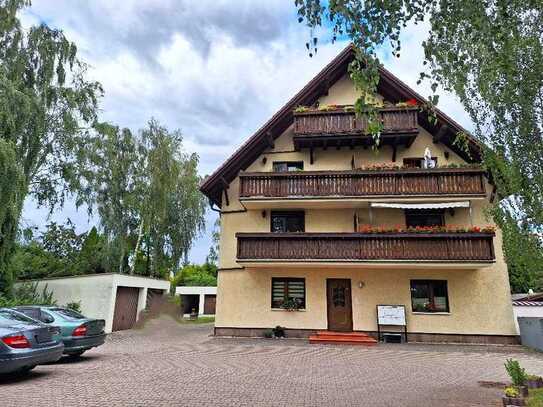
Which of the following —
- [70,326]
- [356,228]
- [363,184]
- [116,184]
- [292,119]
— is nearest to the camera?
[70,326]

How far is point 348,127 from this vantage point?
1694 cm

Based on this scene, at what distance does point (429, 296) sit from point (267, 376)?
10569mm

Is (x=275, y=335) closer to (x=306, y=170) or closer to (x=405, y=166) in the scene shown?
(x=306, y=170)

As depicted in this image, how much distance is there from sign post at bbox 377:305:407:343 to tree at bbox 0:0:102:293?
49.3 feet

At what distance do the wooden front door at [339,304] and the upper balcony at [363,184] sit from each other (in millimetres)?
3972

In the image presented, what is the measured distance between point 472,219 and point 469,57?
12.0m

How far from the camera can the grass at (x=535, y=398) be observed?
5.56 metres

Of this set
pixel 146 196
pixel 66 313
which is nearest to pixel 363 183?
pixel 66 313

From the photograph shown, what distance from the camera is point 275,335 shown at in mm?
16406

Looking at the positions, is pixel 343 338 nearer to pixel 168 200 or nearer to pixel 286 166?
pixel 286 166

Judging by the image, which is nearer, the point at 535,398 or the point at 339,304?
the point at 535,398

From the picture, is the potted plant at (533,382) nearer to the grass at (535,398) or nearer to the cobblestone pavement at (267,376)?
the grass at (535,398)

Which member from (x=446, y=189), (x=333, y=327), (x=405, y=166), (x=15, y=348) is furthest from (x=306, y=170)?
(x=15, y=348)

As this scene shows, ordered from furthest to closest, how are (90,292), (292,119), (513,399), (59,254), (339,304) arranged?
(59,254), (292,119), (90,292), (339,304), (513,399)
